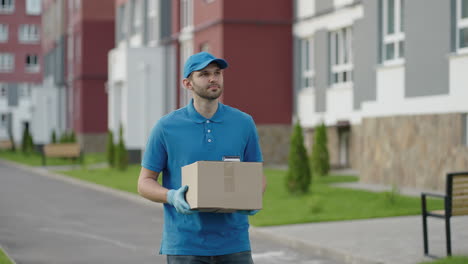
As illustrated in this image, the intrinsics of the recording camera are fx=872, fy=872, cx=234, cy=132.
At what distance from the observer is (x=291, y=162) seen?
59.5 feet

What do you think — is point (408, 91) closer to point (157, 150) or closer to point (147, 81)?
point (157, 150)

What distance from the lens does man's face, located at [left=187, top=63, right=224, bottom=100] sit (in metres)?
4.66

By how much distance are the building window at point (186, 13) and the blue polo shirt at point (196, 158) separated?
1183 inches

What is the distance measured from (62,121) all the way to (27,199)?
40731mm

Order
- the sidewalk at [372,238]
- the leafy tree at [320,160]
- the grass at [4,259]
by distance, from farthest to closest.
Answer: the leafy tree at [320,160]
the sidewalk at [372,238]
the grass at [4,259]

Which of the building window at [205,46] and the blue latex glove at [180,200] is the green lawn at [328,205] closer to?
the blue latex glove at [180,200]

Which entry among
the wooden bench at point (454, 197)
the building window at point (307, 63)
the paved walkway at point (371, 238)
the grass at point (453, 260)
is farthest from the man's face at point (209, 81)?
the building window at point (307, 63)

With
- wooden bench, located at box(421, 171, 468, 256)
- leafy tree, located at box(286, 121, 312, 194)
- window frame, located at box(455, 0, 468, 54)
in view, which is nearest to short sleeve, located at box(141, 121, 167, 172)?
wooden bench, located at box(421, 171, 468, 256)

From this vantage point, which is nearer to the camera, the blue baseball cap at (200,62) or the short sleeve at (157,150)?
the blue baseball cap at (200,62)

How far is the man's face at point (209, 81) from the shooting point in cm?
466

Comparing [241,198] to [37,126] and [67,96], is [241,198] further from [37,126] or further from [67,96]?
[37,126]

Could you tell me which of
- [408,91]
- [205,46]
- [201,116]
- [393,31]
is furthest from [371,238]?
[205,46]

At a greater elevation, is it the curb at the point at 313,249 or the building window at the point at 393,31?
the building window at the point at 393,31

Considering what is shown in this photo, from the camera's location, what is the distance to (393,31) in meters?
21.0
